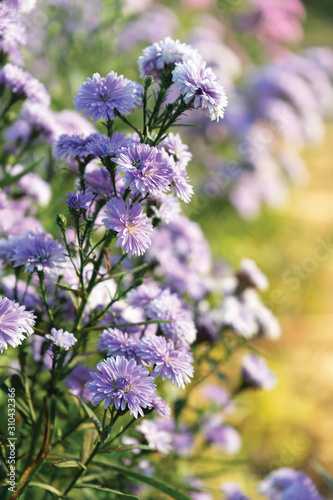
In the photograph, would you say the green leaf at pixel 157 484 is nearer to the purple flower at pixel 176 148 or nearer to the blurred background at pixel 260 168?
the purple flower at pixel 176 148

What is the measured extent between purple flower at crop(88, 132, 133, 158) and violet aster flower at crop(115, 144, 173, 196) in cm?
3

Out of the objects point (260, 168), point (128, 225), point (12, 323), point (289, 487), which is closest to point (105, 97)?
point (128, 225)

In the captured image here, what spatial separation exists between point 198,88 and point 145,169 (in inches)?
5.0

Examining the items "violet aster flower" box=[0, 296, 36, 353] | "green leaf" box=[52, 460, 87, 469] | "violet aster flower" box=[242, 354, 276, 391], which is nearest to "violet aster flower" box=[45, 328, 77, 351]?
"violet aster flower" box=[0, 296, 36, 353]

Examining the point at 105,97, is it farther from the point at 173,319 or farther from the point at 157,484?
the point at 157,484

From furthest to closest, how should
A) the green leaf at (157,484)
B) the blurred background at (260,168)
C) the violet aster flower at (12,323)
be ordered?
the blurred background at (260,168), the green leaf at (157,484), the violet aster flower at (12,323)

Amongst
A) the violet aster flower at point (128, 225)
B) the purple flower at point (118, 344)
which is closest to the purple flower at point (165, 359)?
the purple flower at point (118, 344)

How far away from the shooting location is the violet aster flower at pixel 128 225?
0.67 meters

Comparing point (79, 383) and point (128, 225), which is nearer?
point (128, 225)

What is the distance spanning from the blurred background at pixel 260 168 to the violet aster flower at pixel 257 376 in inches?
9.0

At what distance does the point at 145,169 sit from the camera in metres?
0.66

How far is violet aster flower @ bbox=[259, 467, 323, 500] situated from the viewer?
0.93 m

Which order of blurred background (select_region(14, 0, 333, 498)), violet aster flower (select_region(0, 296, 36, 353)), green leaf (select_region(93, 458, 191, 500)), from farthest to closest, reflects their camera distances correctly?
blurred background (select_region(14, 0, 333, 498))
green leaf (select_region(93, 458, 191, 500))
violet aster flower (select_region(0, 296, 36, 353))

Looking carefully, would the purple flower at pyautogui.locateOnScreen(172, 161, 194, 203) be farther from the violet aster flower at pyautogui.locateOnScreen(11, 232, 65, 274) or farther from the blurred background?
the blurred background
